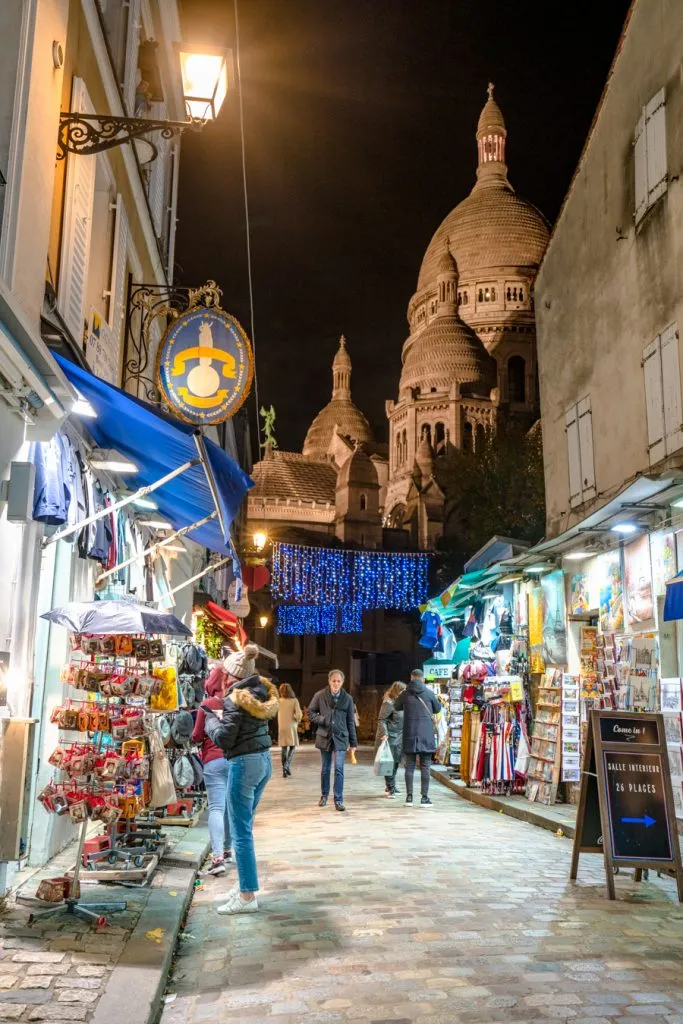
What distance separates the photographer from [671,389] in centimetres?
1046

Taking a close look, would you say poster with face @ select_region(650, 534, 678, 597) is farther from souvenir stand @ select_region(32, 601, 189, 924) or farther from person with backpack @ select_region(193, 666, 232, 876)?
souvenir stand @ select_region(32, 601, 189, 924)

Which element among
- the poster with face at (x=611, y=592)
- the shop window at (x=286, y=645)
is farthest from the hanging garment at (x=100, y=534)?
the shop window at (x=286, y=645)

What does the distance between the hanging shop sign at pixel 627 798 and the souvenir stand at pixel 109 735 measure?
11.8ft

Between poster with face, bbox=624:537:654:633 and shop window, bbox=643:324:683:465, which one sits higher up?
shop window, bbox=643:324:683:465

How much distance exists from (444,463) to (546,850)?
46151mm

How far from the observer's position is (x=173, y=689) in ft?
24.1

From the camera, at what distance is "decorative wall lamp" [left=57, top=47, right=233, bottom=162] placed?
268 inches

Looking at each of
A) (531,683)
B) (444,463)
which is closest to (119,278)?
(531,683)

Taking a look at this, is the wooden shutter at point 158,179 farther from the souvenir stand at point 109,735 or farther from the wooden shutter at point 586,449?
the souvenir stand at point 109,735

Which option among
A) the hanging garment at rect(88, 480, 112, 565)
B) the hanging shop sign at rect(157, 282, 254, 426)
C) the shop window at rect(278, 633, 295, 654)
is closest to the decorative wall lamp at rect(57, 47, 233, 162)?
the hanging shop sign at rect(157, 282, 254, 426)

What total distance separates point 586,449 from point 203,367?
7.42 meters

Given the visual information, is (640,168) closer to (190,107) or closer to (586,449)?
(586,449)

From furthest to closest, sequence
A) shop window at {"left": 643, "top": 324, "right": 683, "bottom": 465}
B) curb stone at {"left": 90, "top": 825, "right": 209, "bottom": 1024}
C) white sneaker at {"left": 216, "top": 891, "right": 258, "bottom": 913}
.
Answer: shop window at {"left": 643, "top": 324, "right": 683, "bottom": 465}, white sneaker at {"left": 216, "top": 891, "right": 258, "bottom": 913}, curb stone at {"left": 90, "top": 825, "right": 209, "bottom": 1024}

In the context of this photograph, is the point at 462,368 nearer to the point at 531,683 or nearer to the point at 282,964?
the point at 531,683
